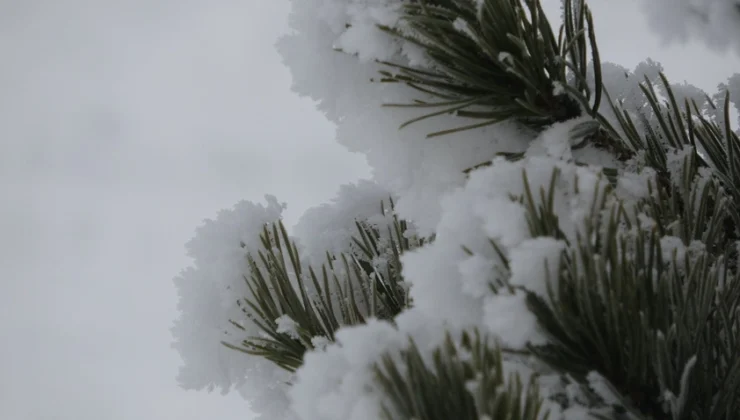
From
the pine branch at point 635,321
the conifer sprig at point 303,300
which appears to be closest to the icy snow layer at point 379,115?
the conifer sprig at point 303,300

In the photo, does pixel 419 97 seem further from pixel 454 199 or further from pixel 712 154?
pixel 712 154

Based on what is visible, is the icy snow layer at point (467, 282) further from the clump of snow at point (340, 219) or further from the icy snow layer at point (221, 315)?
the clump of snow at point (340, 219)

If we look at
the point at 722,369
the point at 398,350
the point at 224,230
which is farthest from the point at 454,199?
the point at 224,230

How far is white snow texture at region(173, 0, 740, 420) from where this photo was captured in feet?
2.45

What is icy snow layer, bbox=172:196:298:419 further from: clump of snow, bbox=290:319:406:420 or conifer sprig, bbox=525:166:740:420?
conifer sprig, bbox=525:166:740:420

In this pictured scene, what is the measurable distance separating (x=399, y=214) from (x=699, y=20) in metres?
0.99

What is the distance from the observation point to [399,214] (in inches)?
46.9

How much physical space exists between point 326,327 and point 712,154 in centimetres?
85

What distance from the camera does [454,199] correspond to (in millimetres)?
828

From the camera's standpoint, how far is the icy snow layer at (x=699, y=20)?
1.35m

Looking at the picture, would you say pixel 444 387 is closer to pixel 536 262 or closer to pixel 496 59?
pixel 536 262

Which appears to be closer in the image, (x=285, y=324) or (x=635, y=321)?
(x=635, y=321)

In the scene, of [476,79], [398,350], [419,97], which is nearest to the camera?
[398,350]

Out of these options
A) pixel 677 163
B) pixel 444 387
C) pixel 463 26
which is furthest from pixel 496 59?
pixel 444 387
